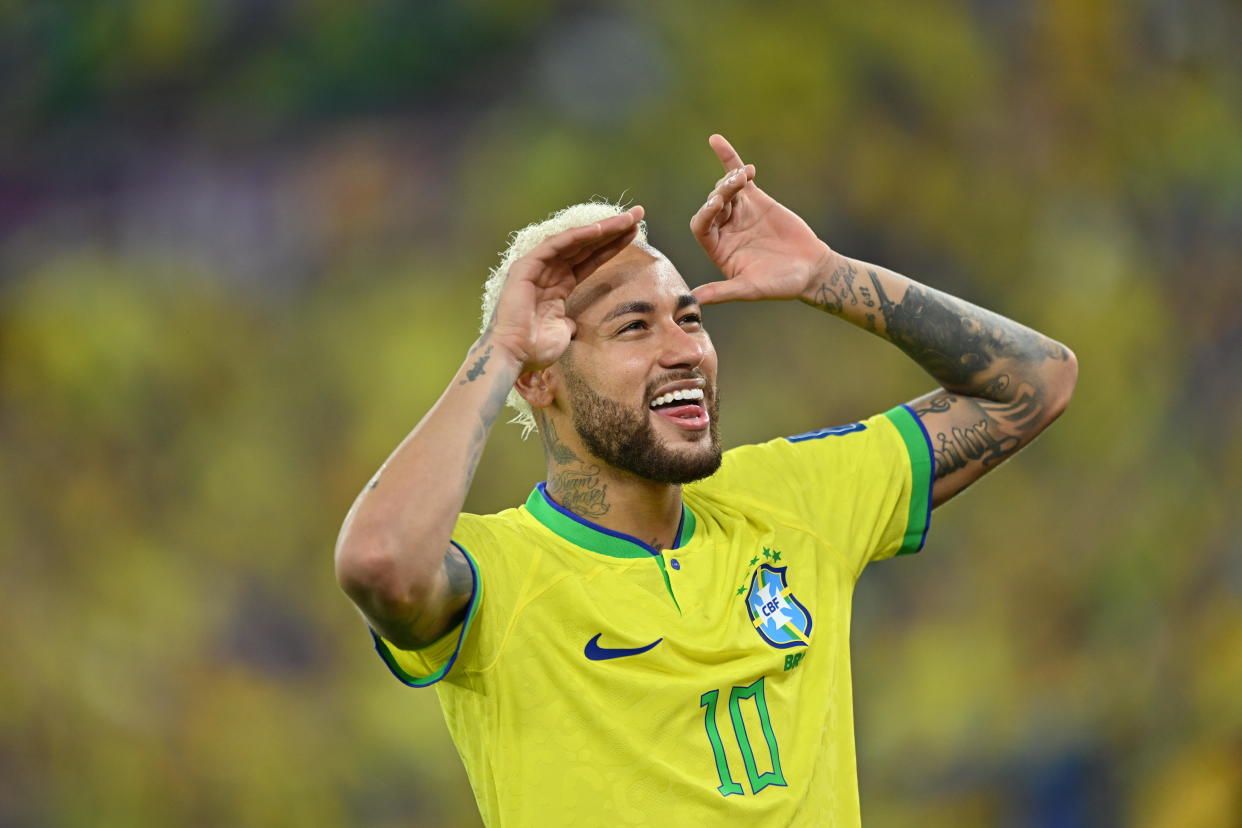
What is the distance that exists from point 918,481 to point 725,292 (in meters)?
0.52

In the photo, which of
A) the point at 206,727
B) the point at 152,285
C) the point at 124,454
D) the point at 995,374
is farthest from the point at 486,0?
the point at 995,374

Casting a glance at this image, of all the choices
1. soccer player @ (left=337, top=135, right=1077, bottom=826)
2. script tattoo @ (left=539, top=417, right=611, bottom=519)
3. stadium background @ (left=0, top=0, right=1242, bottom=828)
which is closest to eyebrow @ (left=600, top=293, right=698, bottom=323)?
soccer player @ (left=337, top=135, right=1077, bottom=826)

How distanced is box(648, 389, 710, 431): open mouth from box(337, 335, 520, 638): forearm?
0.41 m

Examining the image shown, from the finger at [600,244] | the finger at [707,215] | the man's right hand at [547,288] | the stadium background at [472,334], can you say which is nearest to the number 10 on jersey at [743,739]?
the man's right hand at [547,288]

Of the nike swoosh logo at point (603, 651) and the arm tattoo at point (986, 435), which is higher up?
the arm tattoo at point (986, 435)

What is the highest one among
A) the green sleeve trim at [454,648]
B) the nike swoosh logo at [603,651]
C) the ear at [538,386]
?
the ear at [538,386]

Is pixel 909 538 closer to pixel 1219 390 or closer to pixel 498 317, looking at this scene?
pixel 498 317

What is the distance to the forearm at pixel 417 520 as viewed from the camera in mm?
1836

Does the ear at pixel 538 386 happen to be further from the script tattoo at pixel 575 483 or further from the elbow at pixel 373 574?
the elbow at pixel 373 574

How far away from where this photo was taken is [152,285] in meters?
4.91

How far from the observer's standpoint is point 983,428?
2.54m

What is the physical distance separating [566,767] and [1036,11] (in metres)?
4.28

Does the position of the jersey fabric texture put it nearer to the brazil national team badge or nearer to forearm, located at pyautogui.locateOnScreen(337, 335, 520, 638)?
the brazil national team badge

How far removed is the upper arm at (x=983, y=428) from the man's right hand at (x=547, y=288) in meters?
0.79
